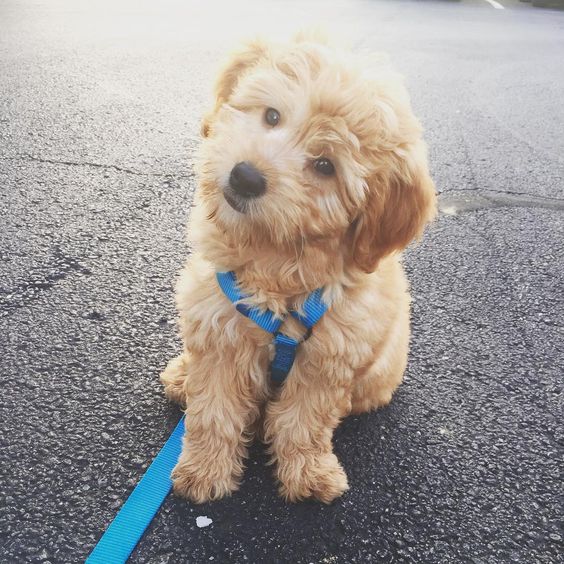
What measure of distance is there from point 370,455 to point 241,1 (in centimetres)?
884

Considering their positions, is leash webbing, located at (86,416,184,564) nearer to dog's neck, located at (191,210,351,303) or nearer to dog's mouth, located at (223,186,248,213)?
dog's neck, located at (191,210,351,303)

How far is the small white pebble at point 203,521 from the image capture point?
1.91 m

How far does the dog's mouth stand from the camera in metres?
1.67

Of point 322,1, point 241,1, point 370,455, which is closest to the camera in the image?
point 370,455

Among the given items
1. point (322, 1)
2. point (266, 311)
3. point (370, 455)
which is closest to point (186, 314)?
point (266, 311)

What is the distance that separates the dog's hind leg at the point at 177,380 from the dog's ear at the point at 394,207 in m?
0.84

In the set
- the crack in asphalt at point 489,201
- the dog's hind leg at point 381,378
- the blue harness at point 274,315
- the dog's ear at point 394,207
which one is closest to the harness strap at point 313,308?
the blue harness at point 274,315

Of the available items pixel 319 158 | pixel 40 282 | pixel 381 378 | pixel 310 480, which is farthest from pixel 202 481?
pixel 40 282

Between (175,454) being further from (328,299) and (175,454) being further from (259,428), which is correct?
(328,299)

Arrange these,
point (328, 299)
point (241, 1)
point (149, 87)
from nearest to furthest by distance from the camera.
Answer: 1. point (328, 299)
2. point (149, 87)
3. point (241, 1)

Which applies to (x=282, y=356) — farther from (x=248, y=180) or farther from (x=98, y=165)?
(x=98, y=165)

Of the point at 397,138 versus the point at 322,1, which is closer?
the point at 397,138

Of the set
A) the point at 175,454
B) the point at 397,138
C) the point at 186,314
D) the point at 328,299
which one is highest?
the point at 397,138

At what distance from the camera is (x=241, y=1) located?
374 inches
